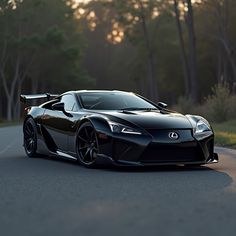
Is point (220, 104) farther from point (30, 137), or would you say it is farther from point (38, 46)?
point (38, 46)

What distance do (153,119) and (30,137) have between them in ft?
12.0

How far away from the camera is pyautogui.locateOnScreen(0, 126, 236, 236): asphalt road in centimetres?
592

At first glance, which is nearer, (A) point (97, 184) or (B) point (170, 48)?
(A) point (97, 184)

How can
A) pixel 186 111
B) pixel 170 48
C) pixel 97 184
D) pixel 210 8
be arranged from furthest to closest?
1. pixel 170 48
2. pixel 210 8
3. pixel 186 111
4. pixel 97 184

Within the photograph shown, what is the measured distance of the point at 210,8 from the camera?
58344mm

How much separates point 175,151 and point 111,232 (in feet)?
15.3

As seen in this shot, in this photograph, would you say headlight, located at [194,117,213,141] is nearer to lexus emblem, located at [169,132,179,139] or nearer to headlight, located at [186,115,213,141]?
headlight, located at [186,115,213,141]

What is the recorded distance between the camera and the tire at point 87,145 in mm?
10719

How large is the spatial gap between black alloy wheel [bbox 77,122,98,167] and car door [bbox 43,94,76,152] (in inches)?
18.8

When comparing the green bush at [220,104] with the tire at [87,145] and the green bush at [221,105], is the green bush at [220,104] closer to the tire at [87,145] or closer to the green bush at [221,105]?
the green bush at [221,105]

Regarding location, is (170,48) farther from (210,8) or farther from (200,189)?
(200,189)

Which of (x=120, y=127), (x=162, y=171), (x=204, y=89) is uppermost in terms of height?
(x=120, y=127)

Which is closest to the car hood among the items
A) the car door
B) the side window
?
the car door

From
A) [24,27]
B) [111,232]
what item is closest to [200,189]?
[111,232]
